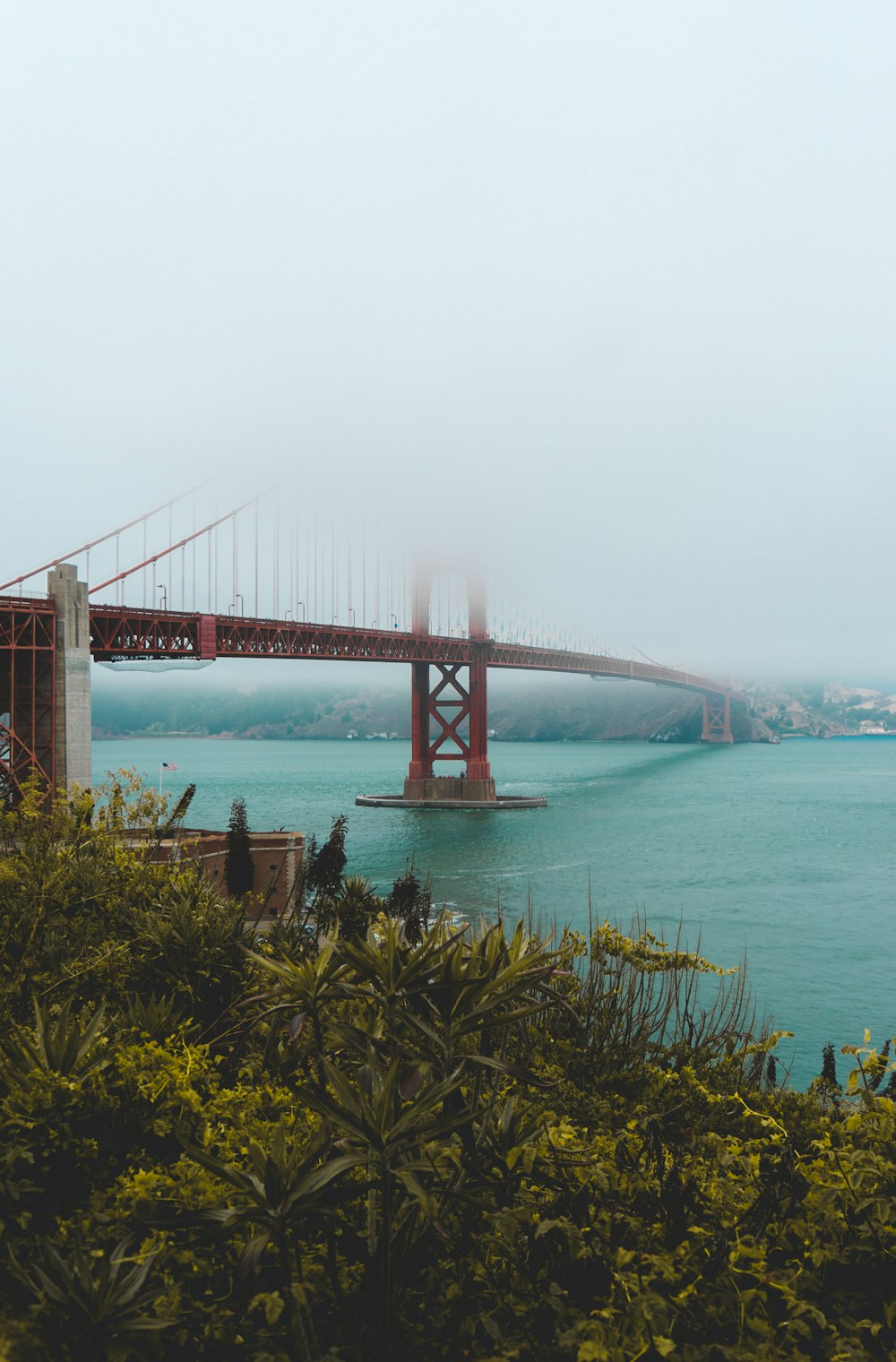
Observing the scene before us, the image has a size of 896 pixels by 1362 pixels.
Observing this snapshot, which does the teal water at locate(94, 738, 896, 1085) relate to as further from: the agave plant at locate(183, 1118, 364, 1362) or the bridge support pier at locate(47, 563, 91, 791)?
the agave plant at locate(183, 1118, 364, 1362)

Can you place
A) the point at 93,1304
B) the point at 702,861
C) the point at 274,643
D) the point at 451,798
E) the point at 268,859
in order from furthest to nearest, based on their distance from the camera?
the point at 451,798 → the point at 274,643 → the point at 702,861 → the point at 268,859 → the point at 93,1304

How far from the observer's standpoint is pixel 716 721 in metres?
178

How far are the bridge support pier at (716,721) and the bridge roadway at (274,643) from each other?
91.3 m

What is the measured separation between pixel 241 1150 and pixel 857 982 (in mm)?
22152

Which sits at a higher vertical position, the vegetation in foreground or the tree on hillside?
the vegetation in foreground

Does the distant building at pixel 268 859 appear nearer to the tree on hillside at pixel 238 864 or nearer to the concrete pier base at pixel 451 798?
the tree on hillside at pixel 238 864

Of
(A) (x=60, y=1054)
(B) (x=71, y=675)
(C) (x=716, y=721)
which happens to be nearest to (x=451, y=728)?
(B) (x=71, y=675)

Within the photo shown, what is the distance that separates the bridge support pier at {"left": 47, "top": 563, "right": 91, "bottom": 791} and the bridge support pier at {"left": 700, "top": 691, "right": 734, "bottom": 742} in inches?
5837

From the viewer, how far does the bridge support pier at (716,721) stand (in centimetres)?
17215

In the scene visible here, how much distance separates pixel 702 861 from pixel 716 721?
14082 centimetres

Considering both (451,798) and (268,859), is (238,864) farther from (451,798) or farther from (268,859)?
(451,798)

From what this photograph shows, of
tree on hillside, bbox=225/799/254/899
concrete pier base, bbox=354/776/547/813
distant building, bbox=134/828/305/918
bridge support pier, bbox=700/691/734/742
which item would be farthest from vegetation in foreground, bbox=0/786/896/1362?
bridge support pier, bbox=700/691/734/742

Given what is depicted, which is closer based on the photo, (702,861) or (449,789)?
(702,861)

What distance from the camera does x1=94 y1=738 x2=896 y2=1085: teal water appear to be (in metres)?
23.4
